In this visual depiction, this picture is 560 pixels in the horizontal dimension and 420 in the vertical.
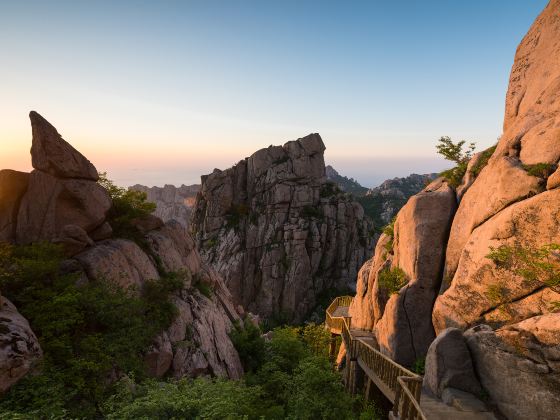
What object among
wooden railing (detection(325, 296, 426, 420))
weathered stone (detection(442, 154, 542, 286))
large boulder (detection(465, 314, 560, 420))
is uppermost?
weathered stone (detection(442, 154, 542, 286))

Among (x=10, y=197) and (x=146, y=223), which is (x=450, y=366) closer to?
(x=146, y=223)

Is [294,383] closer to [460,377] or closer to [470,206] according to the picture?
[460,377]

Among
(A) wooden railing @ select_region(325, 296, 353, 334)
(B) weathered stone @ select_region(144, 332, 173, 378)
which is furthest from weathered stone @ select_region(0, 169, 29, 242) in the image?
(A) wooden railing @ select_region(325, 296, 353, 334)

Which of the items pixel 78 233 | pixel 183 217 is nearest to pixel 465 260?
pixel 78 233

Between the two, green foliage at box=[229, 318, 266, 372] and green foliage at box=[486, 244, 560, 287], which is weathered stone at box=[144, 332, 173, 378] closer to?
green foliage at box=[229, 318, 266, 372]

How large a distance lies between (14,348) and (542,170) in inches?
703

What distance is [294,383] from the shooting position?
547 inches

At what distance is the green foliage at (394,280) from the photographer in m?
16.3

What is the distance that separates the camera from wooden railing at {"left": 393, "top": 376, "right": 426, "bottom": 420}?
9.19 meters

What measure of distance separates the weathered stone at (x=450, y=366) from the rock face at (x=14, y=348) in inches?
503

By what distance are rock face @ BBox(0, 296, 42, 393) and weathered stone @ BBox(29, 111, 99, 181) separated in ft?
27.4

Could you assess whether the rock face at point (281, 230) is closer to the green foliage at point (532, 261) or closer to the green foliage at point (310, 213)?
the green foliage at point (310, 213)

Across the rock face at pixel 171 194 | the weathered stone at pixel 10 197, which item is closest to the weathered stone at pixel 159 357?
the weathered stone at pixel 10 197

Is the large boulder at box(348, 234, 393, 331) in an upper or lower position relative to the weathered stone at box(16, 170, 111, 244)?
lower
